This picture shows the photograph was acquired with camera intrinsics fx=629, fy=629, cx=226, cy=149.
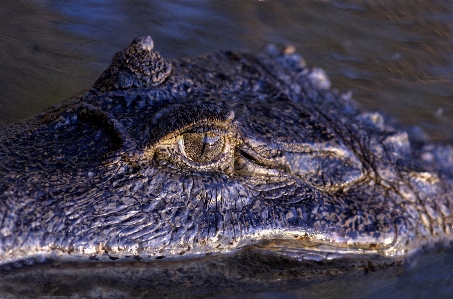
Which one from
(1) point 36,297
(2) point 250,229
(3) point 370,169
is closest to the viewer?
(1) point 36,297

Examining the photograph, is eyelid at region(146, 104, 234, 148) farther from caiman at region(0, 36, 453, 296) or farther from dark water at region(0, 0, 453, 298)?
dark water at region(0, 0, 453, 298)

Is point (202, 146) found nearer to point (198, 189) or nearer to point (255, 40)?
point (198, 189)

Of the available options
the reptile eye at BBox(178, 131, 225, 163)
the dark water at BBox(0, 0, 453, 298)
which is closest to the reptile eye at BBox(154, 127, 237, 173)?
the reptile eye at BBox(178, 131, 225, 163)

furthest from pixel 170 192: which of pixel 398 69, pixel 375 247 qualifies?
pixel 398 69

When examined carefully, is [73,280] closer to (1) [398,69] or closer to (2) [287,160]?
(2) [287,160]

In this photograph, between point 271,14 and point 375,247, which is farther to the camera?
point 271,14

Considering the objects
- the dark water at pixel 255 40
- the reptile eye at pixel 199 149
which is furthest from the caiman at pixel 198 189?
the dark water at pixel 255 40

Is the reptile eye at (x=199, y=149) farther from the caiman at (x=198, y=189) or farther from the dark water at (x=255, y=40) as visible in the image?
the dark water at (x=255, y=40)
